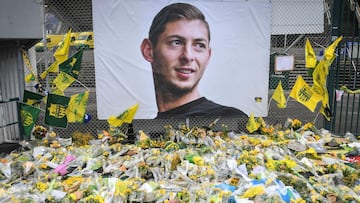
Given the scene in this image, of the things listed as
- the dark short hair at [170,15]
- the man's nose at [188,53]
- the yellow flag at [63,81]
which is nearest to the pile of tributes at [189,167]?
the yellow flag at [63,81]

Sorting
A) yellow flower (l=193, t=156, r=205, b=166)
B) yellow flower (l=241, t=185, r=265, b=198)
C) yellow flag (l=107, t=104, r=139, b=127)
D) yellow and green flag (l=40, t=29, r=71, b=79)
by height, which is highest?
yellow and green flag (l=40, t=29, r=71, b=79)

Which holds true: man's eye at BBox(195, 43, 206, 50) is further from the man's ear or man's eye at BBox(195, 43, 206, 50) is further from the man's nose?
the man's ear

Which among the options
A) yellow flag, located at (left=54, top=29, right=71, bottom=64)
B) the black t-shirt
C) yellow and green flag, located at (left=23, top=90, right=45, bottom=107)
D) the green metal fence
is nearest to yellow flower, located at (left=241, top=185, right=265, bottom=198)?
the black t-shirt

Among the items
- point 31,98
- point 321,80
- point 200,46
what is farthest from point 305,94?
point 31,98

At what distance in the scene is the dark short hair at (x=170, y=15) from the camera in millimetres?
5250

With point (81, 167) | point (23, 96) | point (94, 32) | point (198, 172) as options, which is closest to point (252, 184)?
point (198, 172)

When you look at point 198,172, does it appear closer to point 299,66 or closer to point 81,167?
point 81,167

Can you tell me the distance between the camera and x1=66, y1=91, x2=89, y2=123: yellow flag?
5.04 metres

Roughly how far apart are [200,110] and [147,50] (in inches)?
56.0

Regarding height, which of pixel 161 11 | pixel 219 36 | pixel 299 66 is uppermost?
pixel 161 11

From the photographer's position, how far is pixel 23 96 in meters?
5.17

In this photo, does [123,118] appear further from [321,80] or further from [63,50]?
[321,80]

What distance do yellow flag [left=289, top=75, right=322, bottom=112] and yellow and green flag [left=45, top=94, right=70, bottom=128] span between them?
390 cm

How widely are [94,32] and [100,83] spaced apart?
0.87 m
